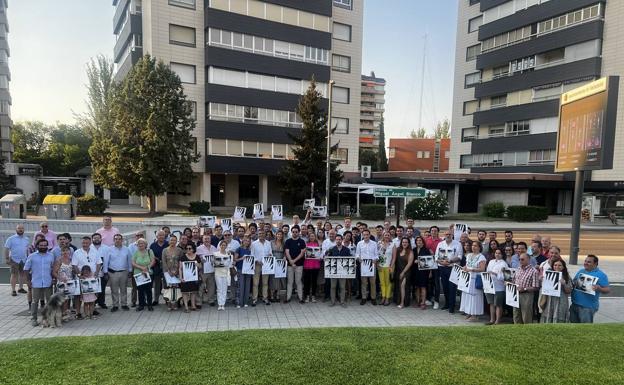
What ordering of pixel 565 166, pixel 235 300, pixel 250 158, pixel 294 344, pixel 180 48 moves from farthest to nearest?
pixel 250 158 → pixel 180 48 → pixel 565 166 → pixel 235 300 → pixel 294 344

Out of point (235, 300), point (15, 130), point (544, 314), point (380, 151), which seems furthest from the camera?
point (380, 151)

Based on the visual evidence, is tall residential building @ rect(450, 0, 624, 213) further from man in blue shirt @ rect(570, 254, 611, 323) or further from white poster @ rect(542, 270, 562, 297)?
white poster @ rect(542, 270, 562, 297)

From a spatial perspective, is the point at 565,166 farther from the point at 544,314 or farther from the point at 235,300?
the point at 235,300

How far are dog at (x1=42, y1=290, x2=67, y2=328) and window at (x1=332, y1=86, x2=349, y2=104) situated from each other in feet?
122

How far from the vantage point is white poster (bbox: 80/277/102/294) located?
26.7 ft

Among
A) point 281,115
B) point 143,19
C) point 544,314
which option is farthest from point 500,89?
point 544,314

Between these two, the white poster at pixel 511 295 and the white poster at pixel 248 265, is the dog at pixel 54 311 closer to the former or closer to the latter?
the white poster at pixel 248 265

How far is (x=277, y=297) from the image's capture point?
9914 millimetres

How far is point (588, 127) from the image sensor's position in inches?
568

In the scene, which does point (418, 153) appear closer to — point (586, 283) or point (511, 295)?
point (511, 295)

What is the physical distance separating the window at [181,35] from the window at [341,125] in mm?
16487

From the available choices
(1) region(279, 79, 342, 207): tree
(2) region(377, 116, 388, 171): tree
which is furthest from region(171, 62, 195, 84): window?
(2) region(377, 116, 388, 171): tree

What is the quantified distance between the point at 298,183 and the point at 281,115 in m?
10.0

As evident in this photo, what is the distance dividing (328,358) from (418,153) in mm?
66899
